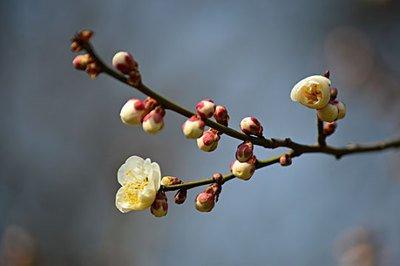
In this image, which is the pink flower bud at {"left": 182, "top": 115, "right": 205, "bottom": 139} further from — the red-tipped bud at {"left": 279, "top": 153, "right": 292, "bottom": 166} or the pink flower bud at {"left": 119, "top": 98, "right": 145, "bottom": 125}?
the red-tipped bud at {"left": 279, "top": 153, "right": 292, "bottom": 166}

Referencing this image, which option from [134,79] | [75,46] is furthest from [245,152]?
[75,46]

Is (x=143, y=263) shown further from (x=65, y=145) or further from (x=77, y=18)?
(x=77, y=18)

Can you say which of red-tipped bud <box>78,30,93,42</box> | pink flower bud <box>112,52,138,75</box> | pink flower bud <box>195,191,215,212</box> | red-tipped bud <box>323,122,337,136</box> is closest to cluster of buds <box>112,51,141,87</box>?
pink flower bud <box>112,52,138,75</box>

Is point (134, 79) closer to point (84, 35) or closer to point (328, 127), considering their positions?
point (84, 35)

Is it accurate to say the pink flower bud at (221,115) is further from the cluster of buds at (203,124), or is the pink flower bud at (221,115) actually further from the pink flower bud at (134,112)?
the pink flower bud at (134,112)

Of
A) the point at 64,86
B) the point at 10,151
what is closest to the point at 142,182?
the point at 10,151

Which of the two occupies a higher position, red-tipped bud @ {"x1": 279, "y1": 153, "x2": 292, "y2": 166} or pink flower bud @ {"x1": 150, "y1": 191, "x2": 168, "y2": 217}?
red-tipped bud @ {"x1": 279, "y1": 153, "x2": 292, "y2": 166}
